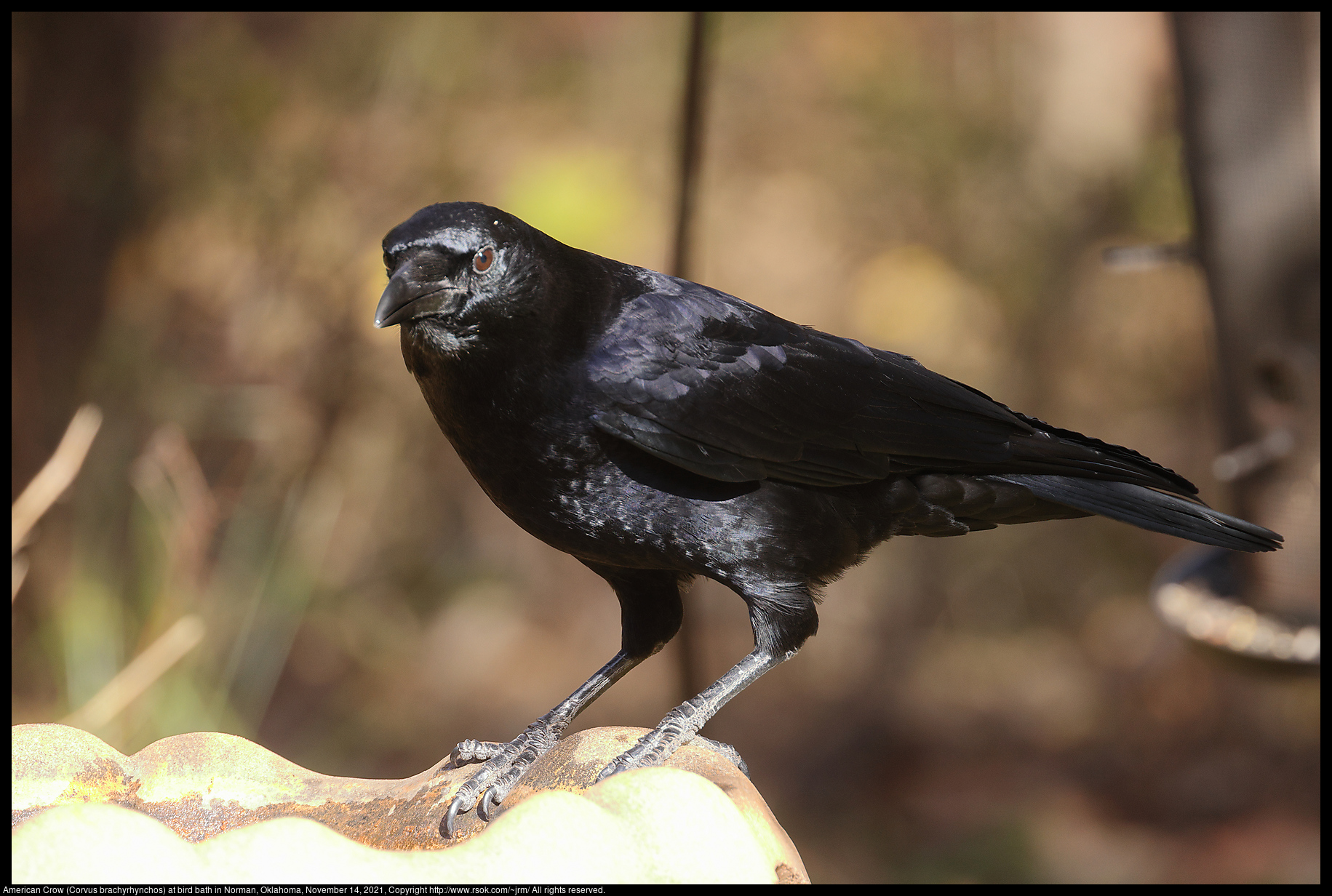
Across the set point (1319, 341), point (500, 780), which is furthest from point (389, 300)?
point (1319, 341)

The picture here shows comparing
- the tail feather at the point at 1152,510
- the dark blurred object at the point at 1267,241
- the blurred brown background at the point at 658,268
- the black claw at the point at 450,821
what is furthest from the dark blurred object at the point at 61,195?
the dark blurred object at the point at 1267,241

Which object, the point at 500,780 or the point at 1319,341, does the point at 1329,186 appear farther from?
the point at 500,780

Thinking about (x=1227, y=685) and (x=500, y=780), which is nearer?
(x=500, y=780)

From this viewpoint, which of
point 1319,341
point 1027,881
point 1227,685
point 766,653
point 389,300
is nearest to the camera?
point 389,300

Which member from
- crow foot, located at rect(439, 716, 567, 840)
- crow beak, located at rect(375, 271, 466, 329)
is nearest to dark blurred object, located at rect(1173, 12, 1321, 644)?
crow foot, located at rect(439, 716, 567, 840)

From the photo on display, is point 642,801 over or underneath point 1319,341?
underneath

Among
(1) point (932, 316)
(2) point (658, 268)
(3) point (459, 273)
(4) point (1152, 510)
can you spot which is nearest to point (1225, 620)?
(4) point (1152, 510)
